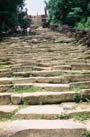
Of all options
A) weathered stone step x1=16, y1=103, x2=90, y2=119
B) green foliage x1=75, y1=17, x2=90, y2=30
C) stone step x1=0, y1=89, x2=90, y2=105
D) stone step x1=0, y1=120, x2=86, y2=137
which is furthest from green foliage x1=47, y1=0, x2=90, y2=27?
stone step x1=0, y1=120, x2=86, y2=137

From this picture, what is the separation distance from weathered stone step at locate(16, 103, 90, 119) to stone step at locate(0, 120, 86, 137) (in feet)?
1.20

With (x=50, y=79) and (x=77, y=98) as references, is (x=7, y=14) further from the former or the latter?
(x=77, y=98)

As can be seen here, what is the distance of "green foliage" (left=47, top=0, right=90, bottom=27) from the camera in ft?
87.6

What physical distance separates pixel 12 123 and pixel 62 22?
26.8m

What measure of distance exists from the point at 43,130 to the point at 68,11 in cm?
2603

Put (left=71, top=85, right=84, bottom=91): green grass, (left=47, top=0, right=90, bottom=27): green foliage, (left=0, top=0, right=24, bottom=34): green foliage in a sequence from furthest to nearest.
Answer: (left=47, top=0, right=90, bottom=27): green foliage → (left=0, top=0, right=24, bottom=34): green foliage → (left=71, top=85, right=84, bottom=91): green grass

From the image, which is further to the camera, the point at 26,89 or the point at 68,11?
the point at 68,11

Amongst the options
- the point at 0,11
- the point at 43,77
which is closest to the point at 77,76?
the point at 43,77

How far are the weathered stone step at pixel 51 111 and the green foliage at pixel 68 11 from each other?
19177 millimetres

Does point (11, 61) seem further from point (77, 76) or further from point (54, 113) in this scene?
point (54, 113)

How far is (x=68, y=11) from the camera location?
29.5m

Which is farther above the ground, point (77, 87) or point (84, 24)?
point (77, 87)

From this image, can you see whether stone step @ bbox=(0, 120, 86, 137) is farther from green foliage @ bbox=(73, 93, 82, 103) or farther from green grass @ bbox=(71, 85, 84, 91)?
green grass @ bbox=(71, 85, 84, 91)

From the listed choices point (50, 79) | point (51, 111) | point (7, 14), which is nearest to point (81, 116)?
point (51, 111)
